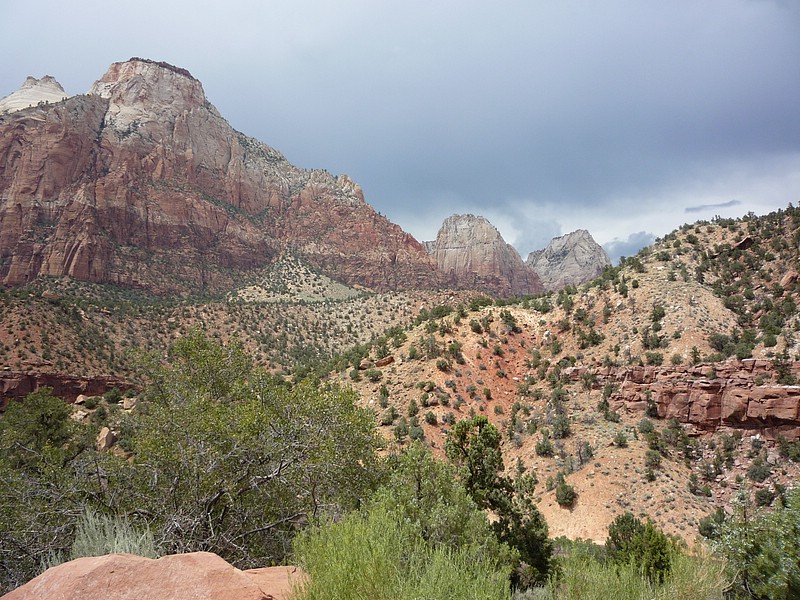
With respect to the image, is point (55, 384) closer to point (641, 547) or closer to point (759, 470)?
point (641, 547)

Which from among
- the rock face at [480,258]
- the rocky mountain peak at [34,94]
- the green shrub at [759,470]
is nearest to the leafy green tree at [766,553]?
the green shrub at [759,470]

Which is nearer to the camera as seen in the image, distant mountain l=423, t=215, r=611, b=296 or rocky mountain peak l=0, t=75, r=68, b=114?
rocky mountain peak l=0, t=75, r=68, b=114

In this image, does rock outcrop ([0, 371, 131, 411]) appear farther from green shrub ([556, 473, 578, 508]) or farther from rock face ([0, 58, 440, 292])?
rock face ([0, 58, 440, 292])

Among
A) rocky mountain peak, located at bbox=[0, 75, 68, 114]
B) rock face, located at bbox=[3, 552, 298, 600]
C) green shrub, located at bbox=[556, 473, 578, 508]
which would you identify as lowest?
green shrub, located at bbox=[556, 473, 578, 508]

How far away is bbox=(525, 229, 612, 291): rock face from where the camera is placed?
160000mm

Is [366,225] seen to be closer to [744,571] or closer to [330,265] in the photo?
[330,265]

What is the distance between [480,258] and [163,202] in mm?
95186

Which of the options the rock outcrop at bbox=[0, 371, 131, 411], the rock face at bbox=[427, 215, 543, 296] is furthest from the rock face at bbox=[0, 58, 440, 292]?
the rock outcrop at bbox=[0, 371, 131, 411]

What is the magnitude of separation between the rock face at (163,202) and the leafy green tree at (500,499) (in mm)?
78316

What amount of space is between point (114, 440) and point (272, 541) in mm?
22147

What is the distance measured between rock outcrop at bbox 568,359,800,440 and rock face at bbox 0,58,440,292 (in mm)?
77464

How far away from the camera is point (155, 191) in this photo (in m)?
94.3

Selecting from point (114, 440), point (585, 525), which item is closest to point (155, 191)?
point (114, 440)

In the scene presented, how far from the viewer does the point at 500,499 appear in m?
13.1
